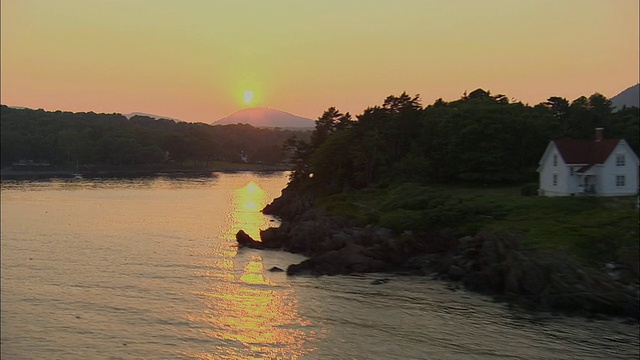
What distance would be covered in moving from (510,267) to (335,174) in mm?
33672

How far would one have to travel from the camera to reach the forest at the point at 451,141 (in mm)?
49750

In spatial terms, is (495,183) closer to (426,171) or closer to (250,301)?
(426,171)

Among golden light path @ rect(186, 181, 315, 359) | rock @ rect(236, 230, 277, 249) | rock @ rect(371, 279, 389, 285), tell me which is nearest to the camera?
golden light path @ rect(186, 181, 315, 359)

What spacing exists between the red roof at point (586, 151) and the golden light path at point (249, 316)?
2029cm

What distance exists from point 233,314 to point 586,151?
2585 centimetres

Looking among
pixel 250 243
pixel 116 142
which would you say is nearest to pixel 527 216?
pixel 250 243

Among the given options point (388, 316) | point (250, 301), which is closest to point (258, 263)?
point (250, 301)

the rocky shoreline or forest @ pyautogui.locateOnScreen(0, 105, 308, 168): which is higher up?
forest @ pyautogui.locateOnScreen(0, 105, 308, 168)

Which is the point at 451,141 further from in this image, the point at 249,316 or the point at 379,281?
the point at 249,316

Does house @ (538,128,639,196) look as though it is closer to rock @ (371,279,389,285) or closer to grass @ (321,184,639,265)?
grass @ (321,184,639,265)

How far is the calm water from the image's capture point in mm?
19797

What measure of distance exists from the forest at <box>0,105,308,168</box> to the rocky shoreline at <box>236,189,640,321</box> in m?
14.8

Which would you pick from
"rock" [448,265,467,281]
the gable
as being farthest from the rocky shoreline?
the gable

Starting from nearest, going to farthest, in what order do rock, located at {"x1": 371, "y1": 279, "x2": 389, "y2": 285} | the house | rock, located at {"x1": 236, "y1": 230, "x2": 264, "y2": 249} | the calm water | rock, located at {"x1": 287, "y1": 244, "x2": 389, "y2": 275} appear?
the calm water → rock, located at {"x1": 371, "y1": 279, "x2": 389, "y2": 285} → rock, located at {"x1": 287, "y1": 244, "x2": 389, "y2": 275} → the house → rock, located at {"x1": 236, "y1": 230, "x2": 264, "y2": 249}
